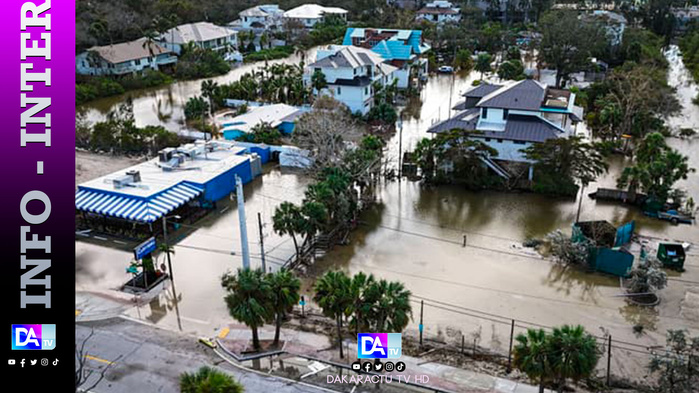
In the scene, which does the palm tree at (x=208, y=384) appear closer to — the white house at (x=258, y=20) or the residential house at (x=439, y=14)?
the white house at (x=258, y=20)

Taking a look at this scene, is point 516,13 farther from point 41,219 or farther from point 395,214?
point 41,219

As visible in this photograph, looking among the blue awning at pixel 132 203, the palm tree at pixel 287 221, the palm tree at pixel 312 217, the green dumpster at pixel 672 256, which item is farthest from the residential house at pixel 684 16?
the blue awning at pixel 132 203

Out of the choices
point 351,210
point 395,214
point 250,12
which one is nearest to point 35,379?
point 351,210

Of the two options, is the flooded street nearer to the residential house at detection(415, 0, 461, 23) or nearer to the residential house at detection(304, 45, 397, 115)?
the residential house at detection(304, 45, 397, 115)

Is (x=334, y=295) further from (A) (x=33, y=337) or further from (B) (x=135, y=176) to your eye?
(B) (x=135, y=176)

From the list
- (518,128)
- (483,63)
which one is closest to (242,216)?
(518,128)

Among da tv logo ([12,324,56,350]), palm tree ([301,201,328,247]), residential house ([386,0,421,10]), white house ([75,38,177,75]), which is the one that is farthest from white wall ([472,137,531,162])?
residential house ([386,0,421,10])
